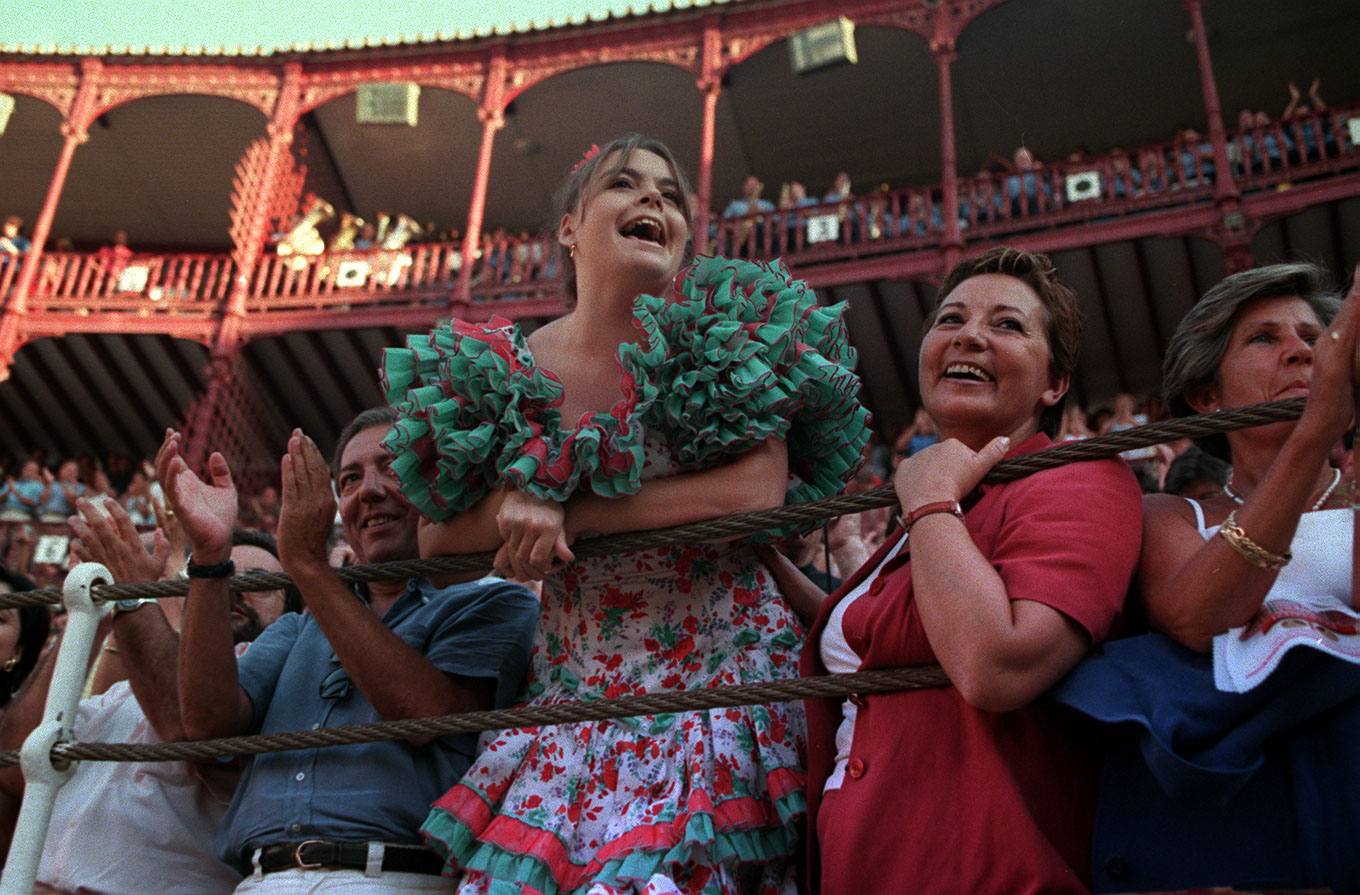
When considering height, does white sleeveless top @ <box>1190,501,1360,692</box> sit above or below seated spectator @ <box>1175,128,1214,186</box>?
below

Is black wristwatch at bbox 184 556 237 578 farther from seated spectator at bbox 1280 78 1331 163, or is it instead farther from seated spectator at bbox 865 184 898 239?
seated spectator at bbox 1280 78 1331 163

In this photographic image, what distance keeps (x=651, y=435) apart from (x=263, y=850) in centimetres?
92

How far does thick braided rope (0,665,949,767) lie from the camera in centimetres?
134

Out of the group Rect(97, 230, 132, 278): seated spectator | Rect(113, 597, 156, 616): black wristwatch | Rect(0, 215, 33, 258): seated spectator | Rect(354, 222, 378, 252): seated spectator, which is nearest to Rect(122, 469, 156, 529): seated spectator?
Rect(97, 230, 132, 278): seated spectator

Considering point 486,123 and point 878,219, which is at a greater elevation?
point 486,123

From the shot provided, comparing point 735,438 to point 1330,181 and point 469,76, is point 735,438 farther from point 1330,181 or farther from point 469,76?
point 469,76

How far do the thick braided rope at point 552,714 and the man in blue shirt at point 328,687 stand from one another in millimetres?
185

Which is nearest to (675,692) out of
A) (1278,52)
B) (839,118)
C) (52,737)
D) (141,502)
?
(52,737)

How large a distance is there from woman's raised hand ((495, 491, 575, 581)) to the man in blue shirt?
0.38 m

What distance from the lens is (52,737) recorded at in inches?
70.5

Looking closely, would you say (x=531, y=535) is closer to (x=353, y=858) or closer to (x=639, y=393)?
(x=639, y=393)

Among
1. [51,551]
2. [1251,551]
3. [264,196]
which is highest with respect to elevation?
[264,196]

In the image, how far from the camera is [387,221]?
574 inches

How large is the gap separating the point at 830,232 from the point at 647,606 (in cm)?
1011
